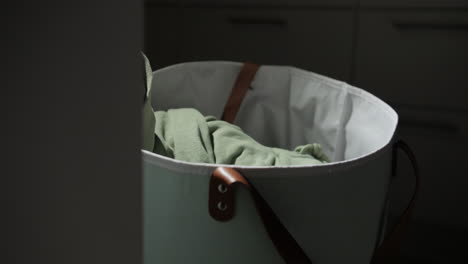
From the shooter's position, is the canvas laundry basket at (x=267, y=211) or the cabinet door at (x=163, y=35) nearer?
the canvas laundry basket at (x=267, y=211)

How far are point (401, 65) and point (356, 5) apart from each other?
171 millimetres

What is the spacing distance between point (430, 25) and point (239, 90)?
514 mm

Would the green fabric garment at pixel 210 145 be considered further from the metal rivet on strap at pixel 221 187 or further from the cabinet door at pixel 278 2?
the cabinet door at pixel 278 2

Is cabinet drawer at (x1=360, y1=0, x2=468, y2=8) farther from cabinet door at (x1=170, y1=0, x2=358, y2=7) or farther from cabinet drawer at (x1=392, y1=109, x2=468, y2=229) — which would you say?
cabinet drawer at (x1=392, y1=109, x2=468, y2=229)

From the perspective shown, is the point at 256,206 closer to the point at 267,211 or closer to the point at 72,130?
the point at 267,211

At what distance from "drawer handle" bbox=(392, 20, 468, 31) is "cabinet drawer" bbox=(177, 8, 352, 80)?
0.12m

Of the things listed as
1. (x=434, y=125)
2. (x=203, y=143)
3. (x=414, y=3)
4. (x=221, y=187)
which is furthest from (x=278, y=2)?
(x=221, y=187)

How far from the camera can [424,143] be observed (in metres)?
1.19

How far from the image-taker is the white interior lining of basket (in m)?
0.80

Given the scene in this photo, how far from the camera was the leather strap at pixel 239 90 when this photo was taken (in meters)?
0.89

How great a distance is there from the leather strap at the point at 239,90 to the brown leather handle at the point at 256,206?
1.38 feet

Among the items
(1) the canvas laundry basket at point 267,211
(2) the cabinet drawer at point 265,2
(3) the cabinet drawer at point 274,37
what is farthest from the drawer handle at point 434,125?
(1) the canvas laundry basket at point 267,211

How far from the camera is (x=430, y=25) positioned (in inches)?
45.2

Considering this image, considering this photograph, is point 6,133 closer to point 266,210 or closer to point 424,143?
point 266,210
